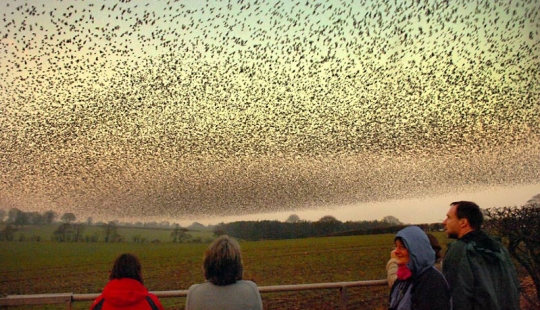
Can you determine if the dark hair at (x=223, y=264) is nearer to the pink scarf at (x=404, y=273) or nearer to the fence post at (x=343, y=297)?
the pink scarf at (x=404, y=273)

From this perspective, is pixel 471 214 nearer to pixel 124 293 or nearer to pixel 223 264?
pixel 223 264

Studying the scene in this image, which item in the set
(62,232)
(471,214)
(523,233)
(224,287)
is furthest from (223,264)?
(62,232)

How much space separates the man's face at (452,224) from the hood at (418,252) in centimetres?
43

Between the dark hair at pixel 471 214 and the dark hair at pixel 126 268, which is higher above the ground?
the dark hair at pixel 471 214

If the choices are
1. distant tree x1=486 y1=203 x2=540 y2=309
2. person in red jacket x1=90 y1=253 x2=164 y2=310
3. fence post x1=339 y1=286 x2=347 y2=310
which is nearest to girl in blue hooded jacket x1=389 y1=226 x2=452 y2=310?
person in red jacket x1=90 y1=253 x2=164 y2=310

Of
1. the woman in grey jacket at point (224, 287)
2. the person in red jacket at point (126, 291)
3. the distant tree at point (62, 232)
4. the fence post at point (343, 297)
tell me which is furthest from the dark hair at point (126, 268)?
the distant tree at point (62, 232)

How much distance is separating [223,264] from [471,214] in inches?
69.2

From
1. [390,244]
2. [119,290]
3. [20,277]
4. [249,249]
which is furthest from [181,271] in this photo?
[119,290]

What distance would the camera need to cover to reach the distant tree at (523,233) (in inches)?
352

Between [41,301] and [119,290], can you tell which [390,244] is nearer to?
[41,301]

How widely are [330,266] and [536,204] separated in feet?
28.1

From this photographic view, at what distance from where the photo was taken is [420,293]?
3.14 metres

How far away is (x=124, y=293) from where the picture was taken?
3.11 meters

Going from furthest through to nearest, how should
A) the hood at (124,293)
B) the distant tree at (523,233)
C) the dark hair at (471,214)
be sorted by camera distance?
the distant tree at (523,233) < the dark hair at (471,214) < the hood at (124,293)
